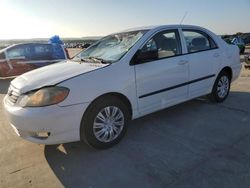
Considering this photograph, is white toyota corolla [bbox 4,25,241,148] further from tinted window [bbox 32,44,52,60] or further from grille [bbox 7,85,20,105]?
tinted window [bbox 32,44,52,60]

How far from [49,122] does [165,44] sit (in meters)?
2.36

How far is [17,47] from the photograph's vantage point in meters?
10.5

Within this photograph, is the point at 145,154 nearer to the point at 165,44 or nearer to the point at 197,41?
the point at 165,44

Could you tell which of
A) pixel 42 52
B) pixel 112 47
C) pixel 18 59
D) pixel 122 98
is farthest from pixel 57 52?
pixel 122 98

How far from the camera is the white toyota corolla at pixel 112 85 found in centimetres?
339

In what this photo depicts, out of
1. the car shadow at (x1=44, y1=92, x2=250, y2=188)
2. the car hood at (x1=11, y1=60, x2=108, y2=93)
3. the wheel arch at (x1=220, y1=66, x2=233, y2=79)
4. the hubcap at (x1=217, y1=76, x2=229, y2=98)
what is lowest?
the car shadow at (x1=44, y1=92, x2=250, y2=188)

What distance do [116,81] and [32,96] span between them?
110cm

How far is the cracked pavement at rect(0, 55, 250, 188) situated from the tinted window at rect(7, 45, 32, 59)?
624 centimetres

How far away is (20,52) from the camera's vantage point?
10.5m

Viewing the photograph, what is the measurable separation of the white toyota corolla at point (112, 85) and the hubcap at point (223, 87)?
0.31m

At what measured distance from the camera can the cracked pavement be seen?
304cm

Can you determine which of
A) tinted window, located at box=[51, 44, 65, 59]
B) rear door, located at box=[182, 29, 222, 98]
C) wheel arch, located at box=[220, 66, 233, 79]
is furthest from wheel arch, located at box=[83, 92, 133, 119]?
tinted window, located at box=[51, 44, 65, 59]

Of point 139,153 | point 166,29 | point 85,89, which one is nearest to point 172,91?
point 166,29

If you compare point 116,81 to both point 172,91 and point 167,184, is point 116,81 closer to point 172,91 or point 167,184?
point 172,91
